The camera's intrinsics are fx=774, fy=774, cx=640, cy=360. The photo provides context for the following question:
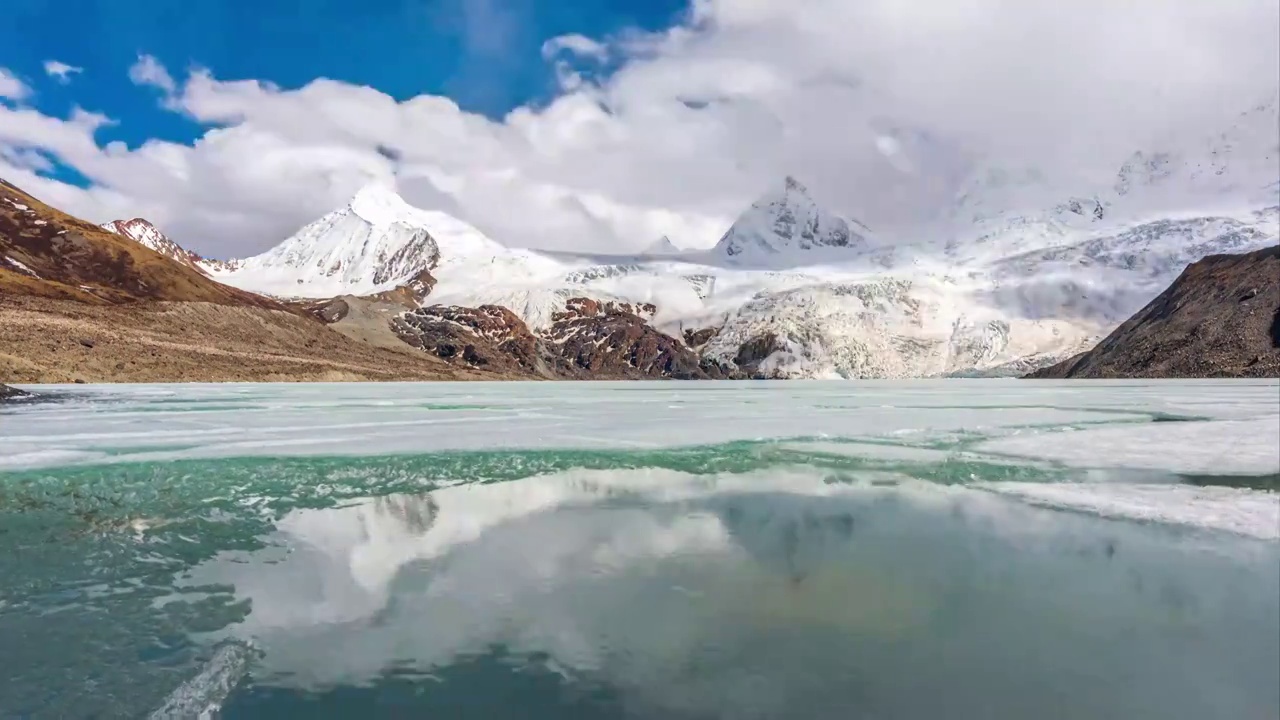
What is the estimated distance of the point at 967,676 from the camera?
9.00 metres

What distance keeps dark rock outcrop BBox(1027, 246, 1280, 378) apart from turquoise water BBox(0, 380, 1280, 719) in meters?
152

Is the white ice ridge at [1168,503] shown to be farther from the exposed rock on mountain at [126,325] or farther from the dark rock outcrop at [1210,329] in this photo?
the dark rock outcrop at [1210,329]

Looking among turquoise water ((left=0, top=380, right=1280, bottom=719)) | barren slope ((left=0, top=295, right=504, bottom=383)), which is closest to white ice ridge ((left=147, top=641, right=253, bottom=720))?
turquoise water ((left=0, top=380, right=1280, bottom=719))

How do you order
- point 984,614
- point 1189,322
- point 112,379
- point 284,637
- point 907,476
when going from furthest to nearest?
1. point 1189,322
2. point 112,379
3. point 907,476
4. point 984,614
5. point 284,637

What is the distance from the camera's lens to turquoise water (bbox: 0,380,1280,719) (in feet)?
27.9

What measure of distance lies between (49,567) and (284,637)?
18.2ft

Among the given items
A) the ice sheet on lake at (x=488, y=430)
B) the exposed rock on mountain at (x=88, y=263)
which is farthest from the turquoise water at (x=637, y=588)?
the exposed rock on mountain at (x=88, y=263)

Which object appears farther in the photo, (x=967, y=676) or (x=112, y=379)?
(x=112, y=379)

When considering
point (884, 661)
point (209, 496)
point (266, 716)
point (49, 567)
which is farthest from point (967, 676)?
point (209, 496)

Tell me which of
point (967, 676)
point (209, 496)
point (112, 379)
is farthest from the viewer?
point (112, 379)

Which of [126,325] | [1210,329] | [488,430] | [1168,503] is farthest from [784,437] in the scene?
[1210,329]

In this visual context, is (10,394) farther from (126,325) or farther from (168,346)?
(126,325)

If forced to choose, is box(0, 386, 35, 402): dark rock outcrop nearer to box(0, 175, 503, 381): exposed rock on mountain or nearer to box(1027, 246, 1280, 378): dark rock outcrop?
box(0, 175, 503, 381): exposed rock on mountain

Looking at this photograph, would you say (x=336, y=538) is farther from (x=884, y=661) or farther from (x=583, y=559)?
(x=884, y=661)
